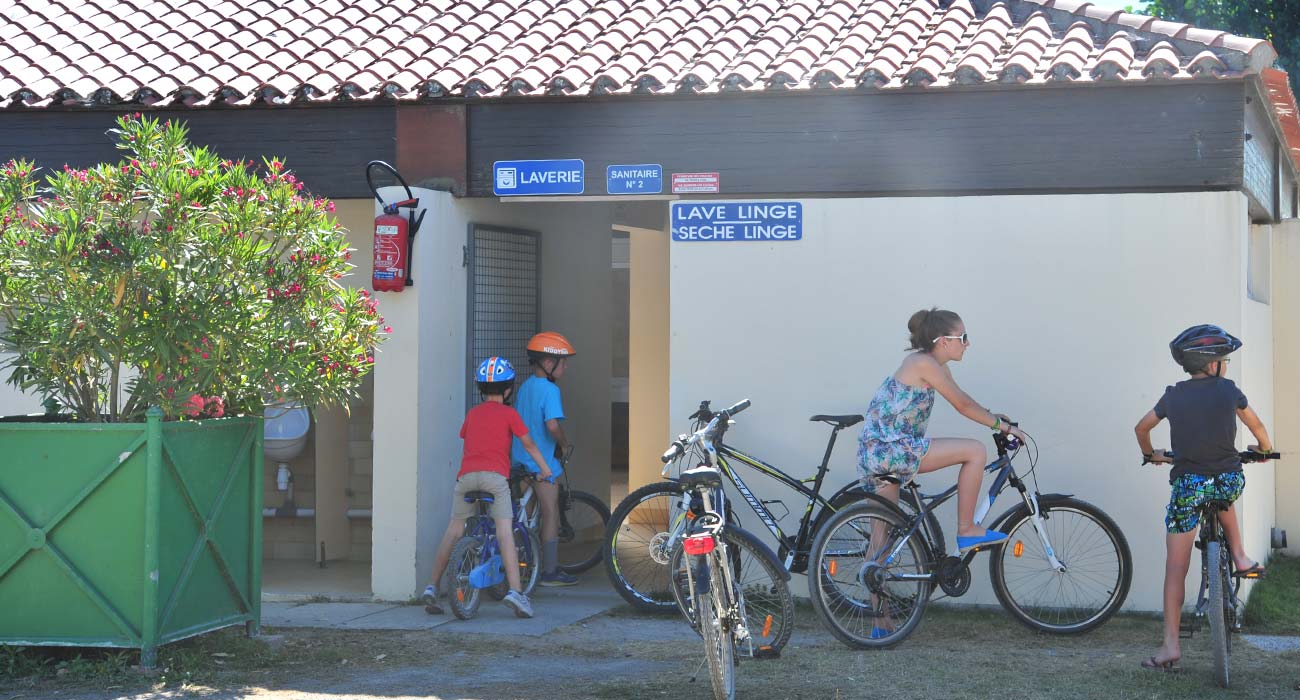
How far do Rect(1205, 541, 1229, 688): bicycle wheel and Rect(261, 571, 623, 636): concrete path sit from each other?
11.2 ft

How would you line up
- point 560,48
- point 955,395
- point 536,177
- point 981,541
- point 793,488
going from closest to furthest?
1. point 955,395
2. point 981,541
3. point 793,488
4. point 536,177
5. point 560,48

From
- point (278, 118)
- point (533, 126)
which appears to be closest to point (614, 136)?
point (533, 126)

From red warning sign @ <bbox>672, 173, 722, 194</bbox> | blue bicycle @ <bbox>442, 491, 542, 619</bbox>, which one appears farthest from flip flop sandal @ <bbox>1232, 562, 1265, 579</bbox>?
blue bicycle @ <bbox>442, 491, 542, 619</bbox>

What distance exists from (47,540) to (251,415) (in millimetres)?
1181

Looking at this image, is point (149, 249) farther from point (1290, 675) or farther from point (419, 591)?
point (1290, 675)

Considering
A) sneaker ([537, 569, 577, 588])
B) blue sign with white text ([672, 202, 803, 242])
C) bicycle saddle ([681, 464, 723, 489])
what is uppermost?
blue sign with white text ([672, 202, 803, 242])

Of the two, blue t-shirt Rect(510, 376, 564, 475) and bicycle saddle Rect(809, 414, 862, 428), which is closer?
bicycle saddle Rect(809, 414, 862, 428)

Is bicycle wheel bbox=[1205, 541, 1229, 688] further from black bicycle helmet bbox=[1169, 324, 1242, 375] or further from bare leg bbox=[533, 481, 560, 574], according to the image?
bare leg bbox=[533, 481, 560, 574]

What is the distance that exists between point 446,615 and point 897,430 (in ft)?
9.27

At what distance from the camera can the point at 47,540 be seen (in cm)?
662

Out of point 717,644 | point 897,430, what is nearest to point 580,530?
point 897,430

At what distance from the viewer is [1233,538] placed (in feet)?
21.6

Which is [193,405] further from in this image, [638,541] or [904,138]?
[904,138]

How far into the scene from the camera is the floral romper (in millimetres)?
7406
